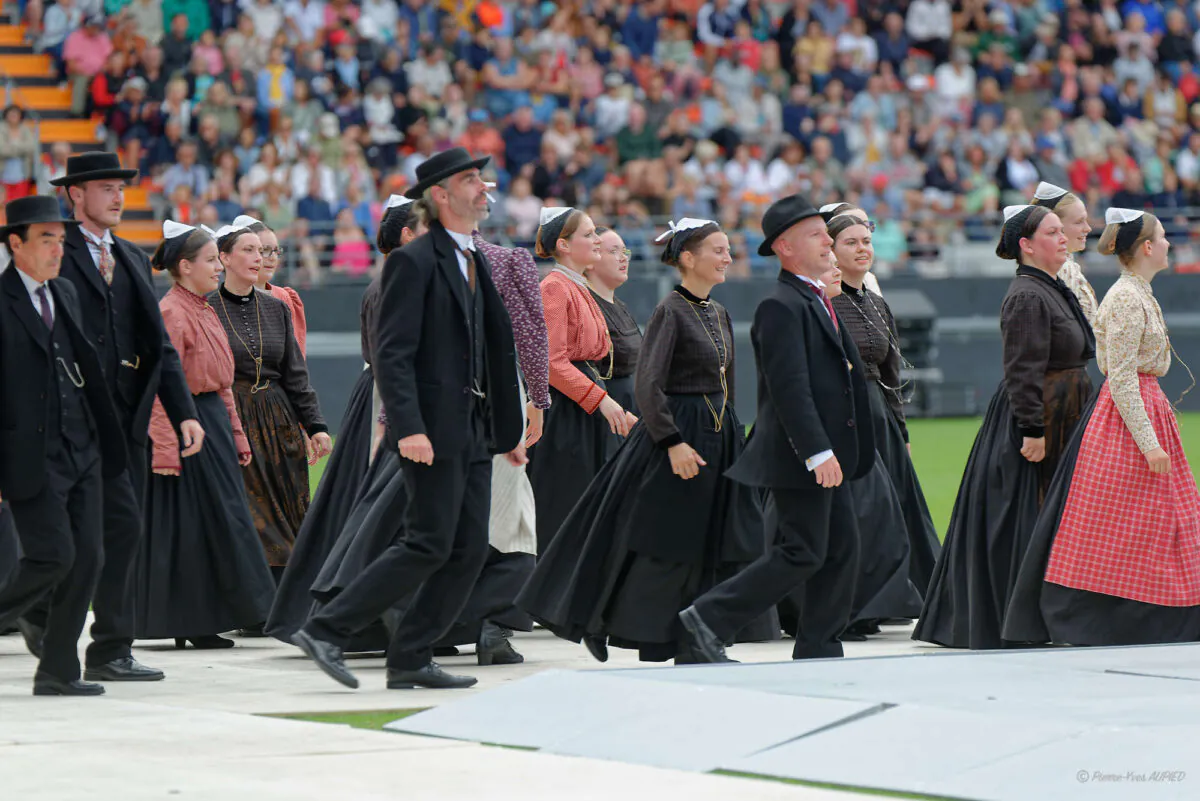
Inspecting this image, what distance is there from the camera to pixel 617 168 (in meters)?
23.2

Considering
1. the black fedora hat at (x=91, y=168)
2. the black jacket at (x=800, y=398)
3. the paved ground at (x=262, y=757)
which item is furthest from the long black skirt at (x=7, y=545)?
the black jacket at (x=800, y=398)

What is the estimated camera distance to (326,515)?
8797 millimetres

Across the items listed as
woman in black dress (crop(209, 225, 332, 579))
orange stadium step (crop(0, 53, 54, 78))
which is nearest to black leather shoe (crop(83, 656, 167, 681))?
woman in black dress (crop(209, 225, 332, 579))

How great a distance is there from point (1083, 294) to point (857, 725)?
3773mm

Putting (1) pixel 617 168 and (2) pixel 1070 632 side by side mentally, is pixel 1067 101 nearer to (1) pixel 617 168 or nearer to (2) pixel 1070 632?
(1) pixel 617 168

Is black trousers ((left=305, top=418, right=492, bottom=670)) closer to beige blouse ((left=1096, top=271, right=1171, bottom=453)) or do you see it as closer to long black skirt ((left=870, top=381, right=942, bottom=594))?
beige blouse ((left=1096, top=271, right=1171, bottom=453))

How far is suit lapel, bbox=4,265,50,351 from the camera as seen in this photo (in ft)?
23.0

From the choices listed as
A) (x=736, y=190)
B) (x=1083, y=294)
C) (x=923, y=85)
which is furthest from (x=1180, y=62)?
(x=1083, y=294)

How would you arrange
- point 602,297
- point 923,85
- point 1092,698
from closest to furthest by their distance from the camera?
point 1092,698 → point 602,297 → point 923,85

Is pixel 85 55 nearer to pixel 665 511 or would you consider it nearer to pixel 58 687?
pixel 665 511

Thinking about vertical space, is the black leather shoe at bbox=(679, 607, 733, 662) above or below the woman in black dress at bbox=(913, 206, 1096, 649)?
below

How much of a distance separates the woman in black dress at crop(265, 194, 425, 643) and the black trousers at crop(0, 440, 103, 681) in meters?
1.37

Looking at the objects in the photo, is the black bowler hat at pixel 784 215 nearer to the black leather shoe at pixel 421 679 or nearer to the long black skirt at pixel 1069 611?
the long black skirt at pixel 1069 611

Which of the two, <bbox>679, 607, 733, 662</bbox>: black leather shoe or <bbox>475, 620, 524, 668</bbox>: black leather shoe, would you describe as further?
<bbox>475, 620, 524, 668</bbox>: black leather shoe
